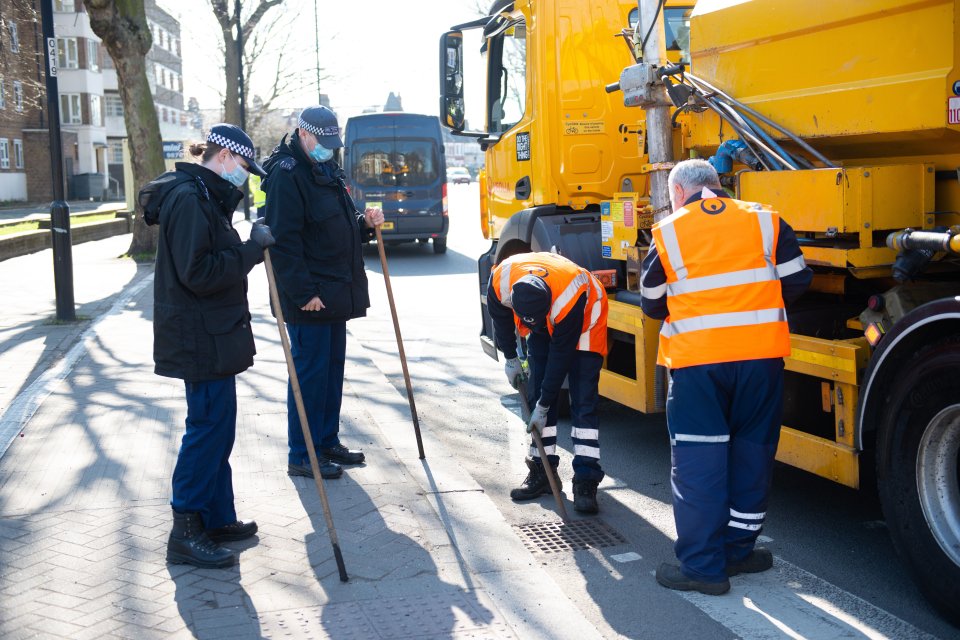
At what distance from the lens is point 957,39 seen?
387 centimetres

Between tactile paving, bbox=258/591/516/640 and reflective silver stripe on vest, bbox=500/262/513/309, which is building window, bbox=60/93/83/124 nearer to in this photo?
reflective silver stripe on vest, bbox=500/262/513/309

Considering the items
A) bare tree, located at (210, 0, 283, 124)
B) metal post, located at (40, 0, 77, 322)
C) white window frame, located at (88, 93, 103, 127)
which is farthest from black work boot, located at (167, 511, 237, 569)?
white window frame, located at (88, 93, 103, 127)

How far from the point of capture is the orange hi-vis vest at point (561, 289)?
4879 mm

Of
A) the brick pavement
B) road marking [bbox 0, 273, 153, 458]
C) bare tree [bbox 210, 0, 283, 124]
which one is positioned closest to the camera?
the brick pavement

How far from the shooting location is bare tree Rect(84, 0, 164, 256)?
16375 millimetres

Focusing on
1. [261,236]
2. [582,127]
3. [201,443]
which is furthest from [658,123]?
[201,443]

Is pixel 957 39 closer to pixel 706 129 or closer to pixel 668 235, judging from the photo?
pixel 668 235

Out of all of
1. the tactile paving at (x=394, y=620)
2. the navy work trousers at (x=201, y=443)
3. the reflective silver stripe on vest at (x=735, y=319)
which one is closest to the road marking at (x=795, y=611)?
the tactile paving at (x=394, y=620)

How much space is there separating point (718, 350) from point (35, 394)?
5.11 metres

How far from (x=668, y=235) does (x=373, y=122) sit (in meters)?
17.3

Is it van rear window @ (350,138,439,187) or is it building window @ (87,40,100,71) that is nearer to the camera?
van rear window @ (350,138,439,187)

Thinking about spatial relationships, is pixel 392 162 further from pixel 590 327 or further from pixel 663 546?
pixel 663 546

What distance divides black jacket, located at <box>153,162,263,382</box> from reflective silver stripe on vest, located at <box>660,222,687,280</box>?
166cm

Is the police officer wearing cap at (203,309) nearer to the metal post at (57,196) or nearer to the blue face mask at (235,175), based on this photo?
the blue face mask at (235,175)
